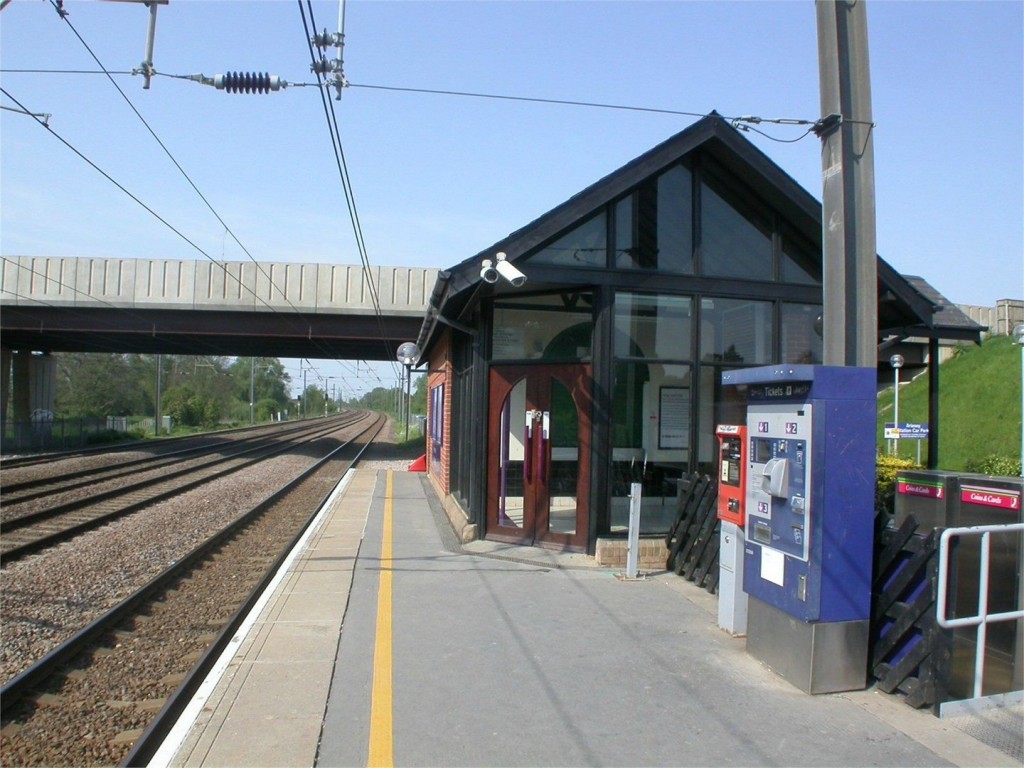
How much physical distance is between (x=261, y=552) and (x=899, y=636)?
8957 millimetres

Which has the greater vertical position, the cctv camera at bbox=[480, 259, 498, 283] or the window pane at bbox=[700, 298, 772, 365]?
the cctv camera at bbox=[480, 259, 498, 283]

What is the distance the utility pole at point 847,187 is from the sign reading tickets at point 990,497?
119 cm

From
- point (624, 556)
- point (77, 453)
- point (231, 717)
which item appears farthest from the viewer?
point (77, 453)

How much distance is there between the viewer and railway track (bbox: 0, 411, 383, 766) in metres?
5.24

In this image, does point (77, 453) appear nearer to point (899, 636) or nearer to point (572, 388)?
point (572, 388)

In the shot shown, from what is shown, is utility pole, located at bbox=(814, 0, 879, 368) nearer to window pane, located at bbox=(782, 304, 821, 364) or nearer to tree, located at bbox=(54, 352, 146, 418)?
window pane, located at bbox=(782, 304, 821, 364)

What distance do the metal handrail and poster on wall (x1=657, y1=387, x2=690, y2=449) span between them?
512 cm

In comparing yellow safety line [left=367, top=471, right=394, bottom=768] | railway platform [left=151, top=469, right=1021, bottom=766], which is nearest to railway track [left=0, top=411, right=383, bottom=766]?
railway platform [left=151, top=469, right=1021, bottom=766]

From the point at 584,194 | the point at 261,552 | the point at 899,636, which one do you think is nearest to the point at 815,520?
the point at 899,636

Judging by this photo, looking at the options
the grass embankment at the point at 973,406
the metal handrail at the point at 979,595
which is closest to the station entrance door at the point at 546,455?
the metal handrail at the point at 979,595

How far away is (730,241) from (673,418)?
7.74 ft

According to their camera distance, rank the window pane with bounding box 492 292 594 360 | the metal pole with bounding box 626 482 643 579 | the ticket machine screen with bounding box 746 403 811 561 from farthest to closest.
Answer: the window pane with bounding box 492 292 594 360, the metal pole with bounding box 626 482 643 579, the ticket machine screen with bounding box 746 403 811 561

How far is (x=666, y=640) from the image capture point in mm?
6887

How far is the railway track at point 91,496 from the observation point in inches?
505
